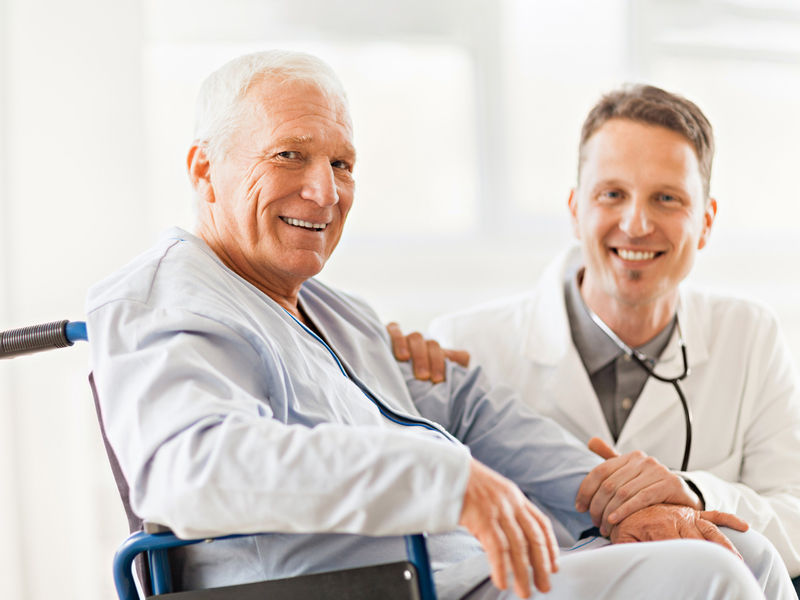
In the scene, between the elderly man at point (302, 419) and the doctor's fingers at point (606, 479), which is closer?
the elderly man at point (302, 419)

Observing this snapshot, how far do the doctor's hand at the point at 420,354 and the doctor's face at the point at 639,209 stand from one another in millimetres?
418

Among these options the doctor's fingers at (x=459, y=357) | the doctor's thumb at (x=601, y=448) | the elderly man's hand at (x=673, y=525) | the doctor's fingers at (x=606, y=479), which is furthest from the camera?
the doctor's fingers at (x=459, y=357)

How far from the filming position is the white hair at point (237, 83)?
1.26 meters

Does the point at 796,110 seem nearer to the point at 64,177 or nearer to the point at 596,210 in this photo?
the point at 596,210

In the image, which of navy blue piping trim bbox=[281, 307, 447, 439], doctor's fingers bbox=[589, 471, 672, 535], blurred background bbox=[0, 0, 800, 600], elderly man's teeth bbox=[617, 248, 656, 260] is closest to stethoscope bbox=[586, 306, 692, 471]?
elderly man's teeth bbox=[617, 248, 656, 260]

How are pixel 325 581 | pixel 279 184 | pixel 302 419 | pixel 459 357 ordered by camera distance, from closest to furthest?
pixel 325 581, pixel 302 419, pixel 279 184, pixel 459 357

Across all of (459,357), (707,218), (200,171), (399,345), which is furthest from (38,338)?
(707,218)

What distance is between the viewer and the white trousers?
988mm

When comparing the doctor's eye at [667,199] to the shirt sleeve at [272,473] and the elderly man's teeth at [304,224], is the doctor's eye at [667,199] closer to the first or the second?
the elderly man's teeth at [304,224]

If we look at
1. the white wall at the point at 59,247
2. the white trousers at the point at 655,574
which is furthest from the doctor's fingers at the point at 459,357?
the white wall at the point at 59,247

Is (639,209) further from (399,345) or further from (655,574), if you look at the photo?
(655,574)

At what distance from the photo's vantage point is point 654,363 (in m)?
1.79

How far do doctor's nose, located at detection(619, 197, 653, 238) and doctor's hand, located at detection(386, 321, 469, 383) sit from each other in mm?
447

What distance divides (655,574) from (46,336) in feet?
2.79
